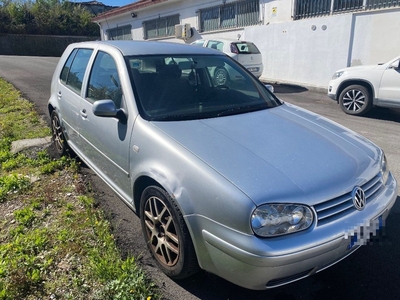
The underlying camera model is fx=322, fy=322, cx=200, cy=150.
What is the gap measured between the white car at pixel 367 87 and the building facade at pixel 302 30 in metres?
2.62

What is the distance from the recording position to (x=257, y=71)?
38.4 ft

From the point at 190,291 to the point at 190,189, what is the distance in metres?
0.85

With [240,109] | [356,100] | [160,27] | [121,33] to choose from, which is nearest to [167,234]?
[240,109]

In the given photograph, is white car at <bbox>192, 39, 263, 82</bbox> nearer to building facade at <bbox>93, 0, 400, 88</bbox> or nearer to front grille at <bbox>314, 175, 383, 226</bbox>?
building facade at <bbox>93, 0, 400, 88</bbox>

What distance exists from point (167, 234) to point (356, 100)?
22.3 ft

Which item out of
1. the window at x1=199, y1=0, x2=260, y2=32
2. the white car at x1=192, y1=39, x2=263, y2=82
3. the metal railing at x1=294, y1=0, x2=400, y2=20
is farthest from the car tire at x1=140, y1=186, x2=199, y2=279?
the window at x1=199, y1=0, x2=260, y2=32

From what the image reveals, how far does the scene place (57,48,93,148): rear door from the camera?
383cm

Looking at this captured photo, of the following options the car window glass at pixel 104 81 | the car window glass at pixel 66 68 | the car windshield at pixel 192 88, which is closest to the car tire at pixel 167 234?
the car windshield at pixel 192 88

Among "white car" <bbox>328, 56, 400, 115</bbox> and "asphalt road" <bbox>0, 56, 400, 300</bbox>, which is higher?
"white car" <bbox>328, 56, 400, 115</bbox>

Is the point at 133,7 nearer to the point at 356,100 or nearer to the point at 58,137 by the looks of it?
the point at 356,100

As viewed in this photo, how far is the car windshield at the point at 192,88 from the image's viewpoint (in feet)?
9.33

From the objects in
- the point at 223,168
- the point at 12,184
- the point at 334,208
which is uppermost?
the point at 223,168

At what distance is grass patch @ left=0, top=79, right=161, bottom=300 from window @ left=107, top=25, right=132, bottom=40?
18811 mm

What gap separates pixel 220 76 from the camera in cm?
355
